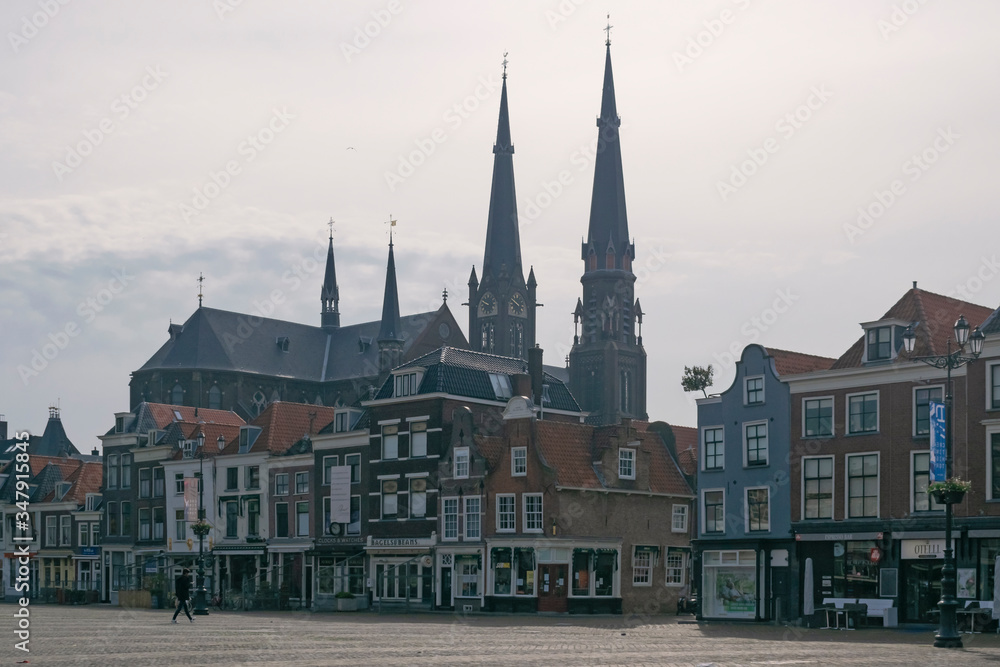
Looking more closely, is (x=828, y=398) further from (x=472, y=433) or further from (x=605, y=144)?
(x=605, y=144)

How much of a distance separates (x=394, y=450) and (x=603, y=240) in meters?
74.3

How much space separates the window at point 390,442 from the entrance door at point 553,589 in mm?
10986

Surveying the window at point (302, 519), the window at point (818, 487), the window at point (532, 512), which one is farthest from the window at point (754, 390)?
the window at point (302, 519)

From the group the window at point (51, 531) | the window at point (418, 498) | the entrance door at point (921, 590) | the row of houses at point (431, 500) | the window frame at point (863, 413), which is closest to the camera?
the entrance door at point (921, 590)

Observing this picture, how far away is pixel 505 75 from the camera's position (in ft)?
436

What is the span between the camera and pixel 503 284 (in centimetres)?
13800

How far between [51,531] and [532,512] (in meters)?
45.9

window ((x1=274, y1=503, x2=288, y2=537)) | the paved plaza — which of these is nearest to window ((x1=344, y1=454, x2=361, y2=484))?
window ((x1=274, y1=503, x2=288, y2=537))

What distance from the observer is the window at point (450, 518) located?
2362 inches

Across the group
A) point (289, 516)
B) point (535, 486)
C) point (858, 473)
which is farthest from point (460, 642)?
point (289, 516)

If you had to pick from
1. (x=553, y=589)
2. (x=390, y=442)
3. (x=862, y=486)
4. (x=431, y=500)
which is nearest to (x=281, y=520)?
(x=390, y=442)

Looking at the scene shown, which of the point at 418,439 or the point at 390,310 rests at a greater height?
the point at 390,310

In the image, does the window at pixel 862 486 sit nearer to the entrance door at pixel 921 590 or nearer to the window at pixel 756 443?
the entrance door at pixel 921 590

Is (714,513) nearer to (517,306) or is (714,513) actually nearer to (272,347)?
(272,347)
